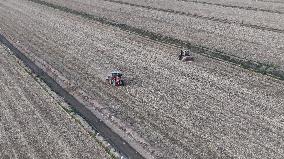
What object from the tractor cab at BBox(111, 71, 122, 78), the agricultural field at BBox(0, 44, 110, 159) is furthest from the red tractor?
the agricultural field at BBox(0, 44, 110, 159)

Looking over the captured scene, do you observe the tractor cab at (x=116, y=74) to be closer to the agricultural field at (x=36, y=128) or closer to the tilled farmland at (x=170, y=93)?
the tilled farmland at (x=170, y=93)

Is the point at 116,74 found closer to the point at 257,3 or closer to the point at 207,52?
the point at 207,52

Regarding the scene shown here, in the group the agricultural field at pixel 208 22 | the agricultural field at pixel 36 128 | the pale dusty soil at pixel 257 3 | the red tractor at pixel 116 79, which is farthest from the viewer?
the pale dusty soil at pixel 257 3

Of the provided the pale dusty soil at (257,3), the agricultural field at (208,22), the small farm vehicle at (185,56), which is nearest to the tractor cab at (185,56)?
the small farm vehicle at (185,56)

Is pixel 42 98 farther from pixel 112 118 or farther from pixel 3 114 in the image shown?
pixel 112 118

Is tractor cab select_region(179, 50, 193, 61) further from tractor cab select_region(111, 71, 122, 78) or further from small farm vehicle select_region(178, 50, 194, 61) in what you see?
tractor cab select_region(111, 71, 122, 78)

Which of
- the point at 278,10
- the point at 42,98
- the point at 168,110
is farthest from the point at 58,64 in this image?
the point at 278,10
